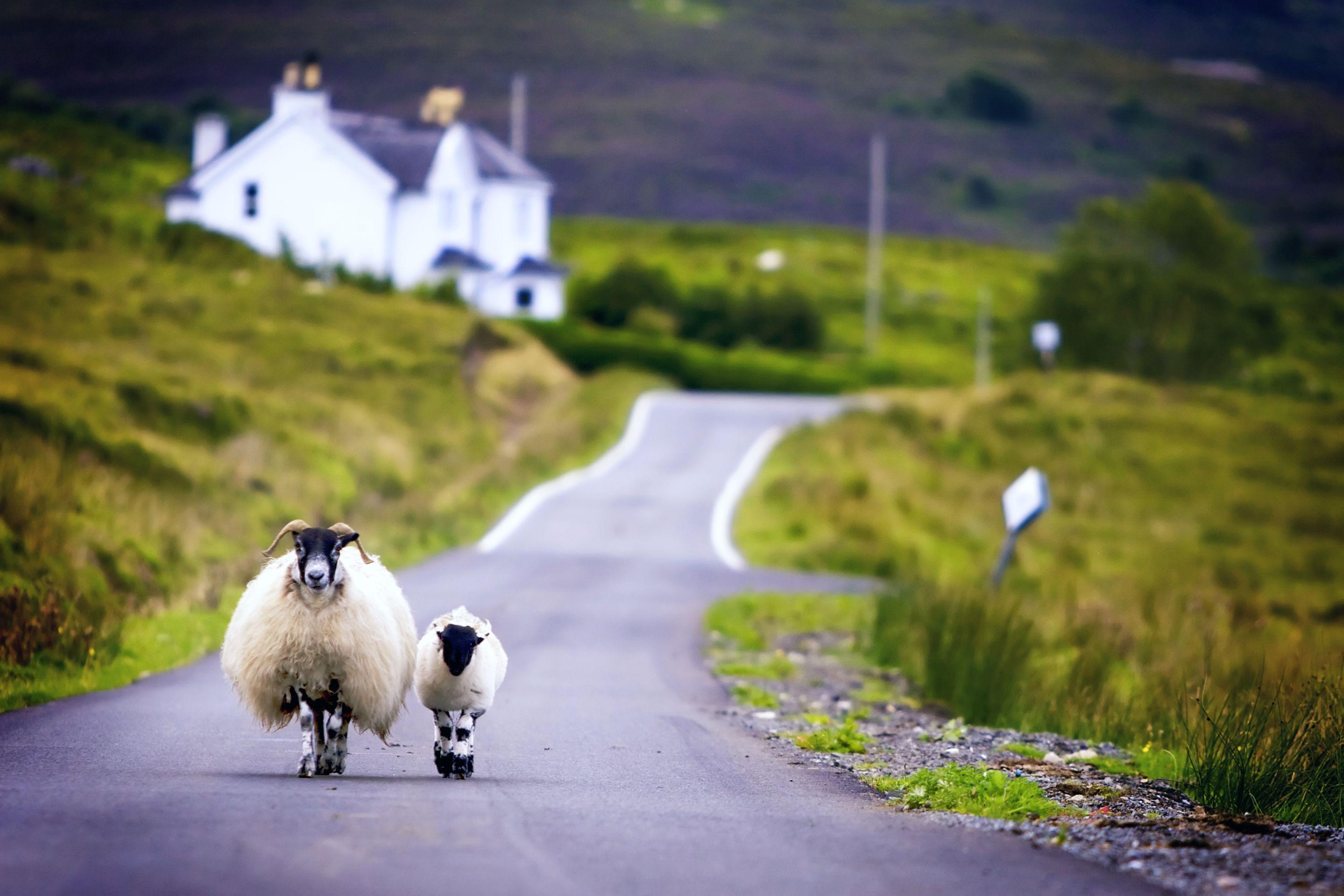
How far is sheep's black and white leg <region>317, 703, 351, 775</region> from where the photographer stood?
9.73m

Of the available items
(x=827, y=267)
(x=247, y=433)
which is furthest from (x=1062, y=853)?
(x=827, y=267)

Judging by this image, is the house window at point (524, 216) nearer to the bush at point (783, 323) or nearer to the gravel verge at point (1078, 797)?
the bush at point (783, 323)

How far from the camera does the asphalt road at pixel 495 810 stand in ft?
22.2

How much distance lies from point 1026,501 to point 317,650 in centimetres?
1004

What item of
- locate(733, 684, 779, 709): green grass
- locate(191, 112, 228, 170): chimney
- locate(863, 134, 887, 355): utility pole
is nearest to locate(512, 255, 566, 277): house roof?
locate(191, 112, 228, 170): chimney

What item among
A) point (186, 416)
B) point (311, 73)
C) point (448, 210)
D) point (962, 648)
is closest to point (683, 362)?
point (448, 210)

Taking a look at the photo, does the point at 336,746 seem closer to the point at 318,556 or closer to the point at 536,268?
the point at 318,556

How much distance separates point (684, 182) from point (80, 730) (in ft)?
451

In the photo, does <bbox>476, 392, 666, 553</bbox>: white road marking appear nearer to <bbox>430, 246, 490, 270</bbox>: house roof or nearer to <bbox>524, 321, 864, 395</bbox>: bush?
<bbox>524, 321, 864, 395</bbox>: bush

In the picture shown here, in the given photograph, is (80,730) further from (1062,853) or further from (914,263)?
(914,263)

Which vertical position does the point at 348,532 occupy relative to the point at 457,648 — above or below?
above

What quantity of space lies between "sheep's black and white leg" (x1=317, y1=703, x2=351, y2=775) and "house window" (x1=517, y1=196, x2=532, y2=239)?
6491 cm

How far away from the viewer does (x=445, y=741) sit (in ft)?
32.3

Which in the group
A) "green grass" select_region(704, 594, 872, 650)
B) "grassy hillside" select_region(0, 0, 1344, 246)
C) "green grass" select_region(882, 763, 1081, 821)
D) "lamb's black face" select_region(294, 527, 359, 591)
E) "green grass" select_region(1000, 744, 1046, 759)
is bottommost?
"green grass" select_region(704, 594, 872, 650)
